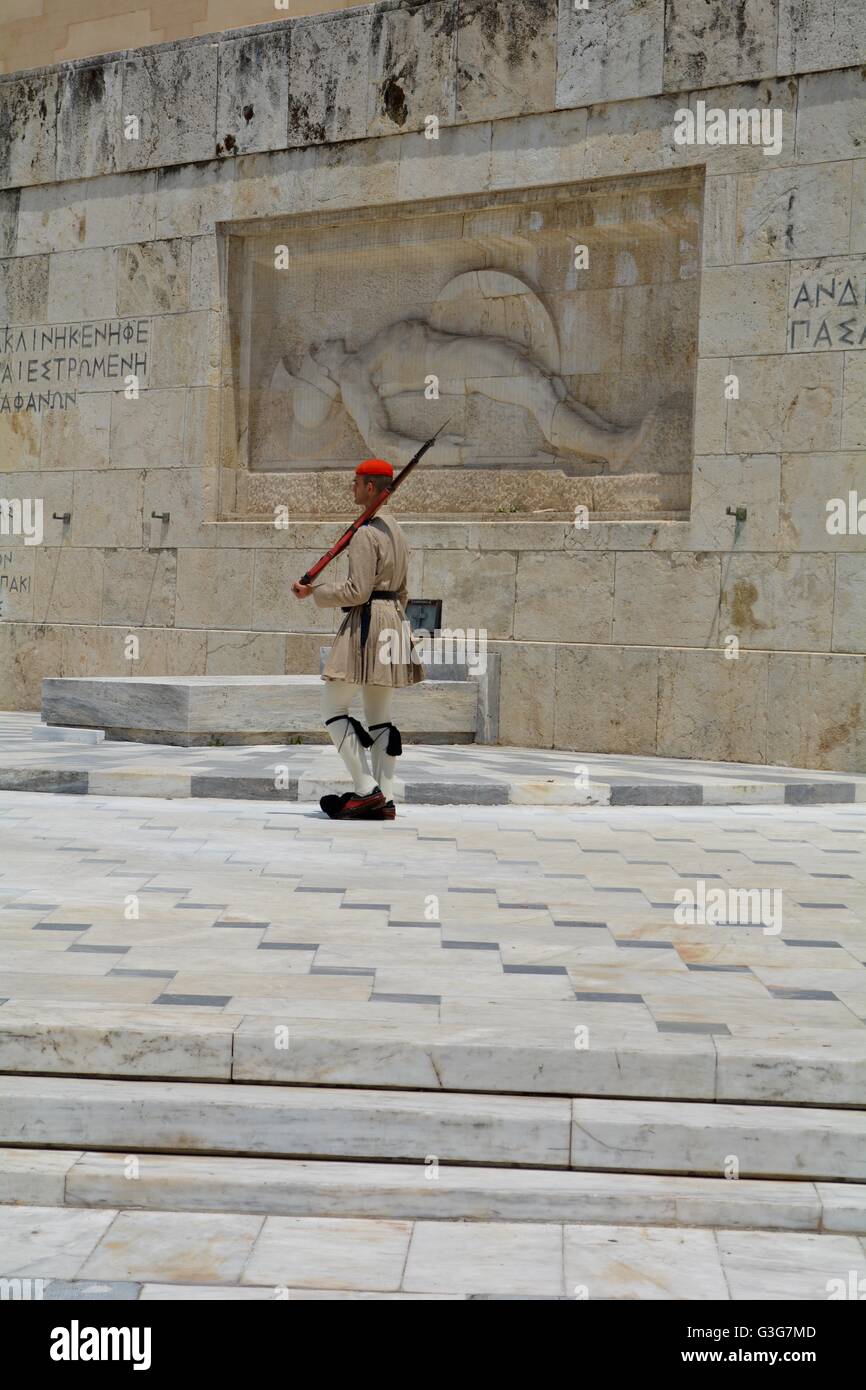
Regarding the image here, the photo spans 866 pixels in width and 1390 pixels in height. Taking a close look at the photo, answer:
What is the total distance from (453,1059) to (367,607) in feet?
13.6

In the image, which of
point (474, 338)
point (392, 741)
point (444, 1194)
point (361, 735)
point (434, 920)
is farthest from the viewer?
point (474, 338)

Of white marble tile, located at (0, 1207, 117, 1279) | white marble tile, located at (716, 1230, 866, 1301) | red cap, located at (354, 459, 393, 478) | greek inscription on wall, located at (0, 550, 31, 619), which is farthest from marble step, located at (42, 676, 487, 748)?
white marble tile, located at (716, 1230, 866, 1301)

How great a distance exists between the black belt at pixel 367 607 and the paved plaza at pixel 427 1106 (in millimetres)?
2451

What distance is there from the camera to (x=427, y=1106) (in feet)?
12.1

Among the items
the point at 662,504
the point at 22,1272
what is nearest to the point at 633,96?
the point at 662,504

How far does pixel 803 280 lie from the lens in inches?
408

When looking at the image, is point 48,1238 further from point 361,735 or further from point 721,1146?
point 361,735

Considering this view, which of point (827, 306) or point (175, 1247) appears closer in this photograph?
point (175, 1247)

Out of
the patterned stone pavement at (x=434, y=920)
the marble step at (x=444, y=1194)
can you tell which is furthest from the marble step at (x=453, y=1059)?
the marble step at (x=444, y=1194)

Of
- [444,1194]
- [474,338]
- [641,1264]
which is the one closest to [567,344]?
[474,338]

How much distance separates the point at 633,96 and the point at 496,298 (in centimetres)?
181

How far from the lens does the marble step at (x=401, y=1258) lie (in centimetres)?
306
